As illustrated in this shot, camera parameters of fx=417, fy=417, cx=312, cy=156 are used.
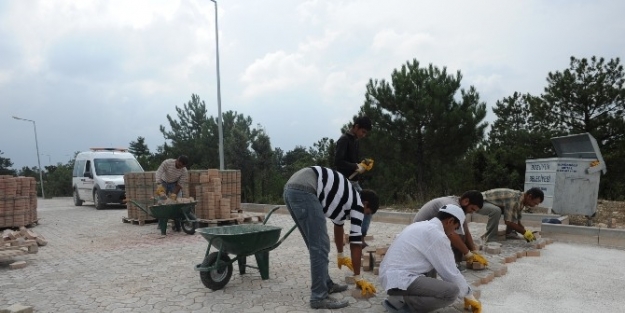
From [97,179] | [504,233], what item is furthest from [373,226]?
[97,179]

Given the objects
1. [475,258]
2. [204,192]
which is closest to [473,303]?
[475,258]

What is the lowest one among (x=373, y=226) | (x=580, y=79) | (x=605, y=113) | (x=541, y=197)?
(x=373, y=226)

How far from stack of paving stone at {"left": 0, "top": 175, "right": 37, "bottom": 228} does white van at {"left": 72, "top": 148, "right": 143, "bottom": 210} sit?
3.65m

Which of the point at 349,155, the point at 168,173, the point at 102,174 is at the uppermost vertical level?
the point at 349,155

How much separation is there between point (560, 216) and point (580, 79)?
46.8ft

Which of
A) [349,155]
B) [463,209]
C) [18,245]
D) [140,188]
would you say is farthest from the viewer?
[140,188]

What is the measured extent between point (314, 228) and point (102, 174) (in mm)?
11799

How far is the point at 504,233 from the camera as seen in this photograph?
21.6 ft

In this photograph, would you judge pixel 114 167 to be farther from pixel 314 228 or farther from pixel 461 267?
pixel 461 267

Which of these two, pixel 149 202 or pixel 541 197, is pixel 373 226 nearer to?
pixel 541 197

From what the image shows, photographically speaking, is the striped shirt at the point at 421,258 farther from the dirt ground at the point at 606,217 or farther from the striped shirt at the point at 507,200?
the dirt ground at the point at 606,217

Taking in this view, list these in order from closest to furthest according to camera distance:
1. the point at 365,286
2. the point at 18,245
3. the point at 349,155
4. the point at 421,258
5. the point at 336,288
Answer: the point at 421,258, the point at 365,286, the point at 336,288, the point at 349,155, the point at 18,245

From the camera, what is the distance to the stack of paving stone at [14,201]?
8438 millimetres

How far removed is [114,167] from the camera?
13.6m
